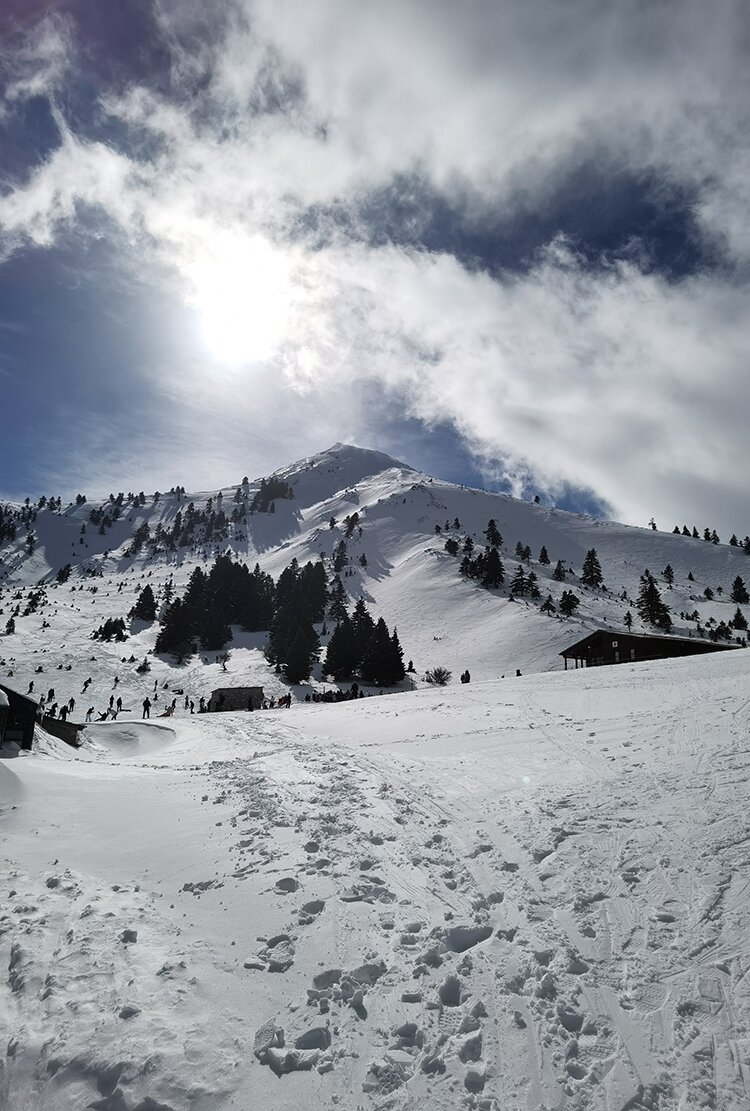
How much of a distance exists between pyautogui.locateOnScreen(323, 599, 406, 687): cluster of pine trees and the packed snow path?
160 feet

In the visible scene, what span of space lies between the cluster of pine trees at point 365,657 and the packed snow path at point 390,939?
48.6 m

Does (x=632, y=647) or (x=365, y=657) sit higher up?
(x=632, y=647)

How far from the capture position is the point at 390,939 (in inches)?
253

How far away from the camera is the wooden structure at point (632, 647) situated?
45.4 m

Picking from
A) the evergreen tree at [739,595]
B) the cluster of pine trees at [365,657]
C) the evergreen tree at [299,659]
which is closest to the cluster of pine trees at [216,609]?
the evergreen tree at [299,659]

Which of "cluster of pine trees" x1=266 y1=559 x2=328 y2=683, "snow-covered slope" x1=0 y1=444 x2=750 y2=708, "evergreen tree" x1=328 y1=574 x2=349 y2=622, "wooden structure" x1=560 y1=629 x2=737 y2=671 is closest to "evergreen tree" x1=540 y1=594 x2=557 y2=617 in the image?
"snow-covered slope" x1=0 y1=444 x2=750 y2=708

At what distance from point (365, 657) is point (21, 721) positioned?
4281 centimetres

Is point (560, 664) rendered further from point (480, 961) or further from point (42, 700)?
point (480, 961)

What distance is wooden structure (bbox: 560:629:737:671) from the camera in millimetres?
45438

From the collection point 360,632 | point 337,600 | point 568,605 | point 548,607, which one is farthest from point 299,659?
point 568,605

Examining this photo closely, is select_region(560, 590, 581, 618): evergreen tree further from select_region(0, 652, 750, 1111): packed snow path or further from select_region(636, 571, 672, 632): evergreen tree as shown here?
select_region(0, 652, 750, 1111): packed snow path

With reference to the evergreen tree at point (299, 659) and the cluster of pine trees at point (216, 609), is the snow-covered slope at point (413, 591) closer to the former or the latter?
the evergreen tree at point (299, 659)

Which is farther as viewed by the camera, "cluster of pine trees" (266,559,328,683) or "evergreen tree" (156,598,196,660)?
"evergreen tree" (156,598,196,660)

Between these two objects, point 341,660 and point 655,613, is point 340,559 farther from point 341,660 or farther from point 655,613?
point 655,613
